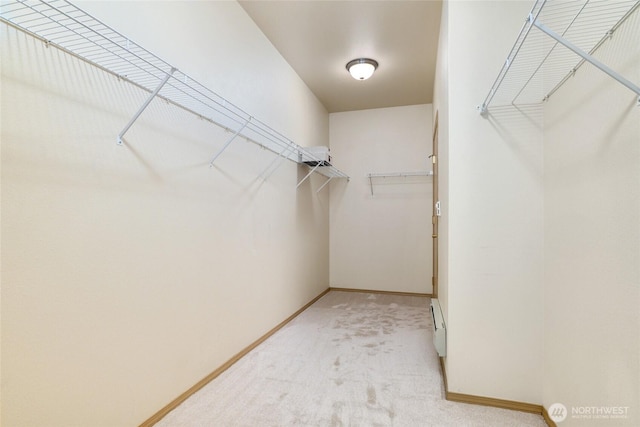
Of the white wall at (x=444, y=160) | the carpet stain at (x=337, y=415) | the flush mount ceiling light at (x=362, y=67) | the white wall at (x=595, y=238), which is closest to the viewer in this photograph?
the white wall at (x=595, y=238)

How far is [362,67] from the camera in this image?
330 cm

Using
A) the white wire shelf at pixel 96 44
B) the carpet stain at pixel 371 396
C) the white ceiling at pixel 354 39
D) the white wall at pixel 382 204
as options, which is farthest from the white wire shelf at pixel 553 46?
the white wall at pixel 382 204

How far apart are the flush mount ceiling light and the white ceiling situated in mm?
55

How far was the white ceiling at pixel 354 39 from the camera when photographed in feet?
8.36

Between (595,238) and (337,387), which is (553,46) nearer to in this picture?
(595,238)

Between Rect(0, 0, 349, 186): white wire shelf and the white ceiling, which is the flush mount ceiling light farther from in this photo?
Rect(0, 0, 349, 186): white wire shelf

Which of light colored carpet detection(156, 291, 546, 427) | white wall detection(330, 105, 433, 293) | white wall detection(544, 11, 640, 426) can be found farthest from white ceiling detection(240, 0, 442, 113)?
light colored carpet detection(156, 291, 546, 427)

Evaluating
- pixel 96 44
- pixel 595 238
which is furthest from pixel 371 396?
pixel 96 44

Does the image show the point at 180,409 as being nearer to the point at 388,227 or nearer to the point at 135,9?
the point at 135,9

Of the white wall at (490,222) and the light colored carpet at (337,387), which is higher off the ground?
the white wall at (490,222)

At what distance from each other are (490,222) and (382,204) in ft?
9.52

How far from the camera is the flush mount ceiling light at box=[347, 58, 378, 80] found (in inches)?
130

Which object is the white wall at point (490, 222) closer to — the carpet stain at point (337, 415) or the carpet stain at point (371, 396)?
the carpet stain at point (371, 396)

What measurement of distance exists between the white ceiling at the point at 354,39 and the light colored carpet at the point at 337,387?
2823mm
